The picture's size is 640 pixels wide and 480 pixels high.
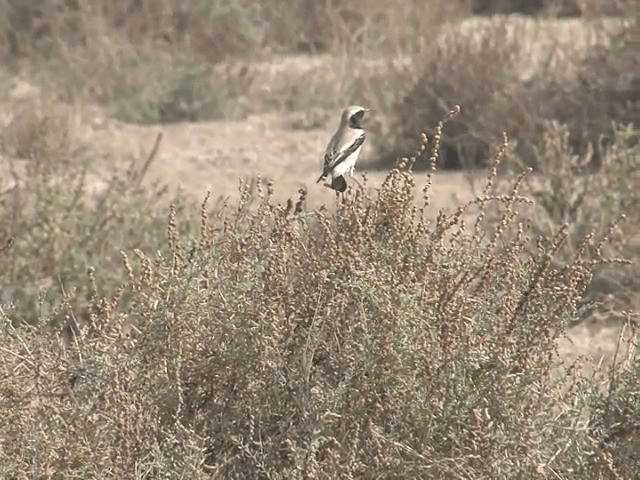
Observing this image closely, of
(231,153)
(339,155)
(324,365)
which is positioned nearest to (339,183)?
(339,155)

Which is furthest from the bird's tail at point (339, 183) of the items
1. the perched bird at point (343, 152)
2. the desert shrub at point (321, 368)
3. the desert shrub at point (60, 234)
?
the desert shrub at point (60, 234)

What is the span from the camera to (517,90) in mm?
10367

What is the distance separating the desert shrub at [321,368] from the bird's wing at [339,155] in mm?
1050

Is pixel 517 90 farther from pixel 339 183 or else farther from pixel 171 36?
pixel 339 183

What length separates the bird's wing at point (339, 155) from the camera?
517 centimetres

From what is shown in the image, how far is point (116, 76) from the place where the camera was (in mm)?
12383

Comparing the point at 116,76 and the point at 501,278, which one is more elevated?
the point at 501,278

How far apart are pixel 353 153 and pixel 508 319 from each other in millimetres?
1615

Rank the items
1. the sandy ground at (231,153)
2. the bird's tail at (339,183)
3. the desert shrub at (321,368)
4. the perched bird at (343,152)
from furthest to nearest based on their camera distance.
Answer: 1. the sandy ground at (231,153)
2. the perched bird at (343,152)
3. the bird's tail at (339,183)
4. the desert shrub at (321,368)

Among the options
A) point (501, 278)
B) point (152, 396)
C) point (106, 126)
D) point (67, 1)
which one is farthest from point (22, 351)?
point (67, 1)

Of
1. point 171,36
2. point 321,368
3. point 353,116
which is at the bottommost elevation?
point 171,36

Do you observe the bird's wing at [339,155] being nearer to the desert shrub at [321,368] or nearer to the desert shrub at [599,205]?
the desert shrub at [321,368]

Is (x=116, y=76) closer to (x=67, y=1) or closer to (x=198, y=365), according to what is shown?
(x=67, y=1)

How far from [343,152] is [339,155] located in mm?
33
